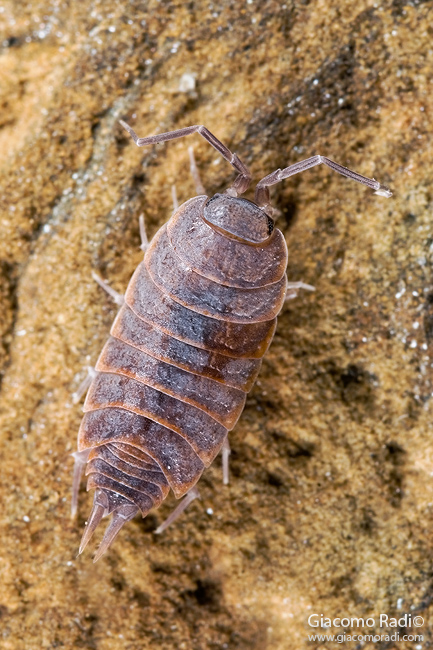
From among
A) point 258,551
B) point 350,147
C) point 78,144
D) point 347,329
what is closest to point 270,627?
point 258,551

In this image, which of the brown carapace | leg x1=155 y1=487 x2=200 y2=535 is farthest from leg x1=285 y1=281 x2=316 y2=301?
leg x1=155 y1=487 x2=200 y2=535

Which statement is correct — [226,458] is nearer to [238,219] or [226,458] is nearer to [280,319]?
[280,319]

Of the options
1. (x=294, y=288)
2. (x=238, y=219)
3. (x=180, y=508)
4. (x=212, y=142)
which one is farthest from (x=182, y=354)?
(x=212, y=142)

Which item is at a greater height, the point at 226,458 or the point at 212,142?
the point at 212,142

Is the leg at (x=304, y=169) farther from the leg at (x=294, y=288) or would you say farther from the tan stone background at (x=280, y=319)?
the leg at (x=294, y=288)

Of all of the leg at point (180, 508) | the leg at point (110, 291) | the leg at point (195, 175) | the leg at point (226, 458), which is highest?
the leg at point (195, 175)

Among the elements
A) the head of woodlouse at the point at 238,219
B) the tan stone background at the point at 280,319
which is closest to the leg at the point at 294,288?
the tan stone background at the point at 280,319
